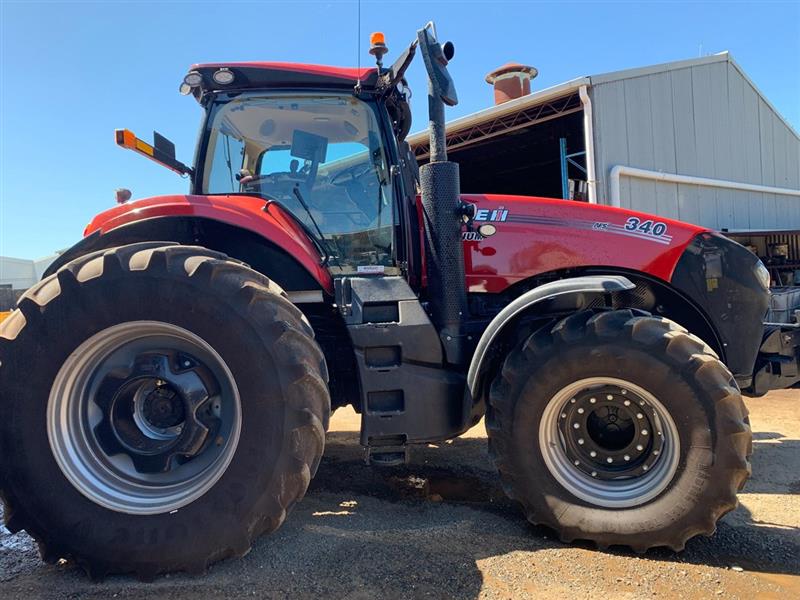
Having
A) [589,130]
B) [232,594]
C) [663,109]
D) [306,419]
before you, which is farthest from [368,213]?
[663,109]

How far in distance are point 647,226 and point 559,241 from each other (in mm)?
568

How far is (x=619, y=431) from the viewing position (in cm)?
274

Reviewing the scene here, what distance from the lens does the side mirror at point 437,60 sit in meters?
2.89

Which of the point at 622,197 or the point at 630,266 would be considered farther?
the point at 622,197

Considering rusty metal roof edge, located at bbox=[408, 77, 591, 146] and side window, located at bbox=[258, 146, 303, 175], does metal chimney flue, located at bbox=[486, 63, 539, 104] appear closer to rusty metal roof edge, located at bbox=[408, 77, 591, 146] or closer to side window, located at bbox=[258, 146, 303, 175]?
rusty metal roof edge, located at bbox=[408, 77, 591, 146]

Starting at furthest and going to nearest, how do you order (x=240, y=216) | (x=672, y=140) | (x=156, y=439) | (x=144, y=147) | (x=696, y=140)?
(x=696, y=140), (x=672, y=140), (x=144, y=147), (x=240, y=216), (x=156, y=439)

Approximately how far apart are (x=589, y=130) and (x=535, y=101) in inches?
43.3

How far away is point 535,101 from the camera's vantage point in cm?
923

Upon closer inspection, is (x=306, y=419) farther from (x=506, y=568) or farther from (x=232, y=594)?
(x=506, y=568)

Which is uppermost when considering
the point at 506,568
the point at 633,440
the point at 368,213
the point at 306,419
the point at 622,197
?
the point at 622,197

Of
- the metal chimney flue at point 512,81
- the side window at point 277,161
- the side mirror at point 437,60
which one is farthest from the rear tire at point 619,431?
the metal chimney flue at point 512,81

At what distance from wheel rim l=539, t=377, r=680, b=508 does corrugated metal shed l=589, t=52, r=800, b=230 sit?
23.0 ft

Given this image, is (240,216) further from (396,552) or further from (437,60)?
(396,552)

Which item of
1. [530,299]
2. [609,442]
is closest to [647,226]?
[530,299]
